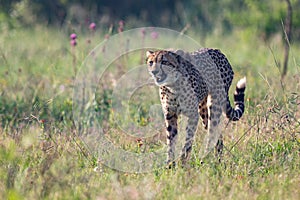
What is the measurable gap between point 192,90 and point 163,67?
317mm

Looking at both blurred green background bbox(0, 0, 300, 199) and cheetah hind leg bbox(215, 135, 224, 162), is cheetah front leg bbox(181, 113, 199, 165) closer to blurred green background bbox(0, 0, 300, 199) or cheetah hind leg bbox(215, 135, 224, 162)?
blurred green background bbox(0, 0, 300, 199)

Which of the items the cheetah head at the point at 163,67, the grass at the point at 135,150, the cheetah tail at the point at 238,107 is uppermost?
the cheetah head at the point at 163,67

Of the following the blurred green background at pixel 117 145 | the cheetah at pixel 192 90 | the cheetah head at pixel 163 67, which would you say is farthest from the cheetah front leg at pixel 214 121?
the cheetah head at pixel 163 67

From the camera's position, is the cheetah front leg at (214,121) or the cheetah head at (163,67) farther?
the cheetah front leg at (214,121)

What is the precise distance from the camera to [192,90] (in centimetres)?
501

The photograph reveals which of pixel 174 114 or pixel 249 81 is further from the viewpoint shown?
pixel 249 81

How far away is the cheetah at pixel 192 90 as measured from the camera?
4.89m

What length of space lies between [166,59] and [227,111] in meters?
0.77

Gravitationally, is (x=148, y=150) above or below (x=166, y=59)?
below

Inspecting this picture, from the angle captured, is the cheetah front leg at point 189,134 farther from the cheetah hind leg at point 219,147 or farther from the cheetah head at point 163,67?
the cheetah head at point 163,67

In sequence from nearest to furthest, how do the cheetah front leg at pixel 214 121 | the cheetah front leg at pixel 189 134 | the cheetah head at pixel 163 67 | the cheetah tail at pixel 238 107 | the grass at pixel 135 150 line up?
the grass at pixel 135 150
the cheetah head at pixel 163 67
the cheetah front leg at pixel 189 134
the cheetah front leg at pixel 214 121
the cheetah tail at pixel 238 107

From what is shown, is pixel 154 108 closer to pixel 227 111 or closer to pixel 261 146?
pixel 227 111

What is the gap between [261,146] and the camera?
16.3 ft

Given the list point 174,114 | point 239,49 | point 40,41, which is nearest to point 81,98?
point 174,114
